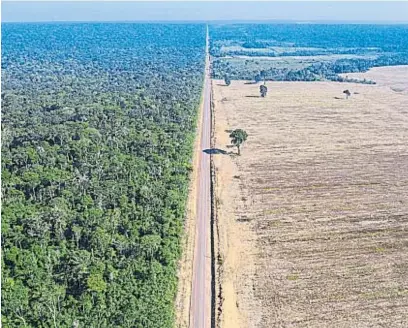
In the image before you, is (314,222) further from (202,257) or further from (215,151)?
(215,151)

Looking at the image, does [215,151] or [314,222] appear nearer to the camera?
[314,222]

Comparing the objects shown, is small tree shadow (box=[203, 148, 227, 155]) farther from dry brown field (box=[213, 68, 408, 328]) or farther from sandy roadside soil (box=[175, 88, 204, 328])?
sandy roadside soil (box=[175, 88, 204, 328])

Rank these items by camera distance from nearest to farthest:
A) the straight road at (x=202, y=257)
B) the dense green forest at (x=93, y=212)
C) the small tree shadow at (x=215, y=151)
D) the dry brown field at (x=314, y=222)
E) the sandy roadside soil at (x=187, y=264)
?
the dense green forest at (x=93, y=212) < the sandy roadside soil at (x=187, y=264) < the straight road at (x=202, y=257) < the dry brown field at (x=314, y=222) < the small tree shadow at (x=215, y=151)

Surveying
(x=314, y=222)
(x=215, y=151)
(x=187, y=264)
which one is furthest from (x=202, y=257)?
(x=215, y=151)

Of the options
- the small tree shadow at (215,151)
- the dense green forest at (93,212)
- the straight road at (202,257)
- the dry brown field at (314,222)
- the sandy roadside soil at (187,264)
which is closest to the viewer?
the dense green forest at (93,212)

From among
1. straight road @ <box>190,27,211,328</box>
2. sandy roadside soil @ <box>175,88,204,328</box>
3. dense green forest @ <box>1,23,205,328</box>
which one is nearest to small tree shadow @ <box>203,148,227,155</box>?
straight road @ <box>190,27,211,328</box>

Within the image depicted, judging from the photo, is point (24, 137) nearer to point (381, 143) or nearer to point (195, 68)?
point (381, 143)

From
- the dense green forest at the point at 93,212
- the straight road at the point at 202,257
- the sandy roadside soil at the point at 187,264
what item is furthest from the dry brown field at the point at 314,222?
the dense green forest at the point at 93,212

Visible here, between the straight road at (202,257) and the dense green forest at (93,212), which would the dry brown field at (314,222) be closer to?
the straight road at (202,257)
